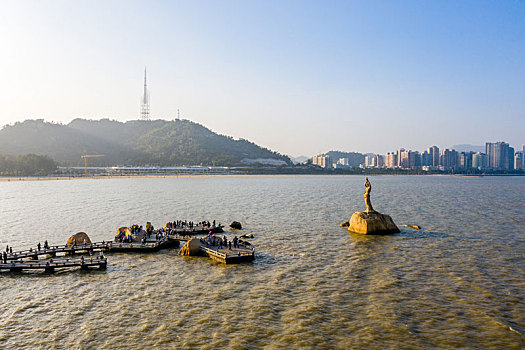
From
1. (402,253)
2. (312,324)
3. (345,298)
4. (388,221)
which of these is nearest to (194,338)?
(312,324)

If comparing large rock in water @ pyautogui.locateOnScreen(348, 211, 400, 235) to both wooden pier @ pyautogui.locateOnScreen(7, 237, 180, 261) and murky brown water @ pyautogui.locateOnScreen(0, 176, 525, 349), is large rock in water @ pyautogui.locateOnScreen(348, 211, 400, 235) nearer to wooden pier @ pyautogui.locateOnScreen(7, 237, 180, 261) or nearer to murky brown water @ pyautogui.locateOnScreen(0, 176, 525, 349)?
murky brown water @ pyautogui.locateOnScreen(0, 176, 525, 349)

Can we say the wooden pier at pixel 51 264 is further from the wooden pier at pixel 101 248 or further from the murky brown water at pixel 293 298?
the wooden pier at pixel 101 248

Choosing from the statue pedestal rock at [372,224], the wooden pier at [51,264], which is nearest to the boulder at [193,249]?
the wooden pier at [51,264]

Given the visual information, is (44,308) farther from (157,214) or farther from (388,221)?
(157,214)

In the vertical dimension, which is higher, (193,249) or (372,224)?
(372,224)

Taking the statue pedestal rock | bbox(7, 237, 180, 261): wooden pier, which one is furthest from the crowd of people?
the statue pedestal rock

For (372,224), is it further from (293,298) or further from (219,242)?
(293,298)

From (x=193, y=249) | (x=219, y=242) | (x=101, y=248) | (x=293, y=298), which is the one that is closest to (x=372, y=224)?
(x=219, y=242)
